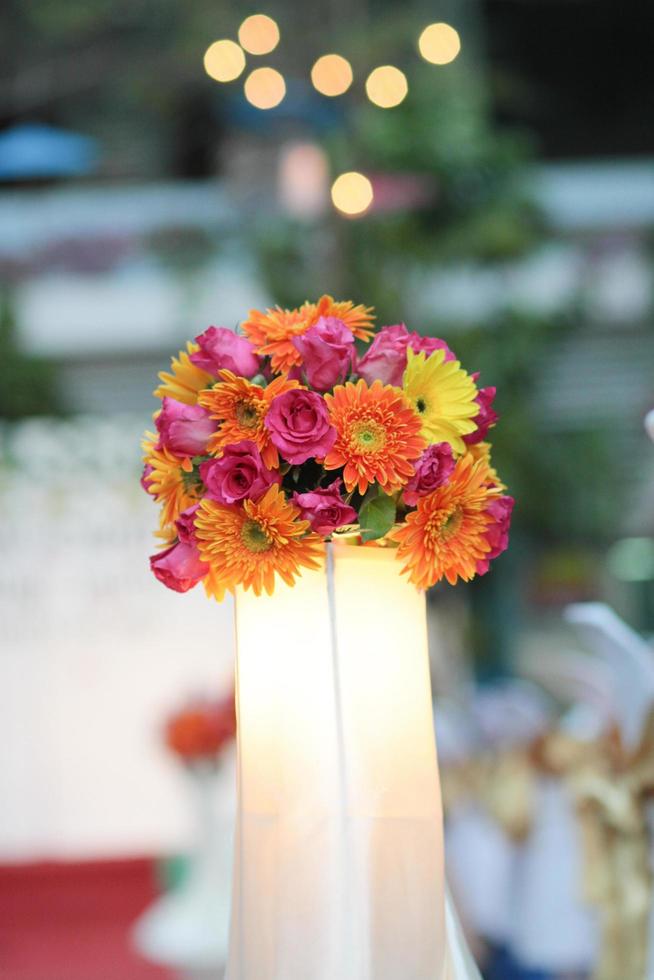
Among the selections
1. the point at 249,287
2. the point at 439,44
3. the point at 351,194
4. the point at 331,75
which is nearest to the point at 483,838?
the point at 439,44

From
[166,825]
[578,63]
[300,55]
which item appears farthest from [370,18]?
[166,825]

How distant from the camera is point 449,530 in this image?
1138mm

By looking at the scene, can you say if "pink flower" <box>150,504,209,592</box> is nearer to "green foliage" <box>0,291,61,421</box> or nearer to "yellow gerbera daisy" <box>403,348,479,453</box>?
"yellow gerbera daisy" <box>403,348,479,453</box>

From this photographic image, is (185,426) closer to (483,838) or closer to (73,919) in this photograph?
(483,838)

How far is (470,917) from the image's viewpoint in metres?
2.55

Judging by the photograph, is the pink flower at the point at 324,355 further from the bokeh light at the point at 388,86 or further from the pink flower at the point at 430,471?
the bokeh light at the point at 388,86

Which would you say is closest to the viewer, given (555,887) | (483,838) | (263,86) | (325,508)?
(325,508)

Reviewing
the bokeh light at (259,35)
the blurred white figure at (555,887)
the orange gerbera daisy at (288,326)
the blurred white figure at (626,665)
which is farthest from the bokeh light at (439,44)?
the orange gerbera daisy at (288,326)

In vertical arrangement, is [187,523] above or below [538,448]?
below

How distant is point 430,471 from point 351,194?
3.73 m

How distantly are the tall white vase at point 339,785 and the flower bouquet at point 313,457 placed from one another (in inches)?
2.0

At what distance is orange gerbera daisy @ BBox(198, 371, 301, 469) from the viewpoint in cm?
113

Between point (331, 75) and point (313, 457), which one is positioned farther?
point (331, 75)

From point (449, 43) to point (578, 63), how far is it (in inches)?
134
